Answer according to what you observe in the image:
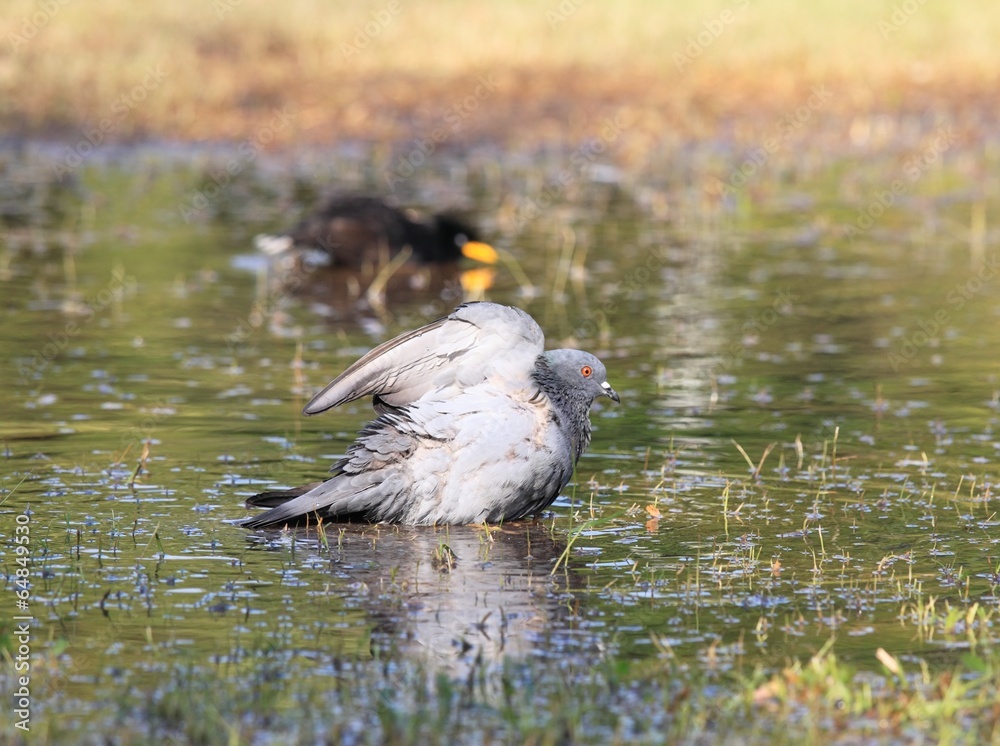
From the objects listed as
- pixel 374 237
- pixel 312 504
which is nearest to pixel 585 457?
pixel 312 504

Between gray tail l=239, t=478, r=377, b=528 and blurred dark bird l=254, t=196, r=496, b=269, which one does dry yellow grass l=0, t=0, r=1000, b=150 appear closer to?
blurred dark bird l=254, t=196, r=496, b=269

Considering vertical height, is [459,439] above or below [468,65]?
below

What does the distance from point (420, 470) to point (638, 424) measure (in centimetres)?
247

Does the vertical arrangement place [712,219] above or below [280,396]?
above

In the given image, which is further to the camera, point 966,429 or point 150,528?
point 966,429

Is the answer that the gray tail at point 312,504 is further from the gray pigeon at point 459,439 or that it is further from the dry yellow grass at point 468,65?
the dry yellow grass at point 468,65

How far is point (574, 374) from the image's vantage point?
7492 mm

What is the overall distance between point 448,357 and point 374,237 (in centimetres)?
783

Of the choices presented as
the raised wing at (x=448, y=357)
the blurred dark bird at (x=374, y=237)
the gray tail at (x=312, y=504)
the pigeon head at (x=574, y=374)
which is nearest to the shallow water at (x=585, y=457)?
the gray tail at (x=312, y=504)

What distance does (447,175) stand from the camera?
20.7 m

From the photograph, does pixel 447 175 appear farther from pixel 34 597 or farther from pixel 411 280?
pixel 34 597

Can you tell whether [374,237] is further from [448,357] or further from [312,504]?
[312,504]

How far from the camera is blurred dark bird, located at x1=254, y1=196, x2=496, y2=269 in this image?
14.8 meters

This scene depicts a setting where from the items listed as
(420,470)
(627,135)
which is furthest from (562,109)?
(420,470)
